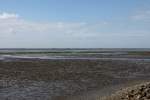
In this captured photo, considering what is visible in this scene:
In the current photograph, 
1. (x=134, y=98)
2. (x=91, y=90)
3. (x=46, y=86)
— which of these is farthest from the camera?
(x=46, y=86)

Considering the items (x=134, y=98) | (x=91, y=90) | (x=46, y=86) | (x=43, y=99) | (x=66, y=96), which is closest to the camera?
(x=134, y=98)

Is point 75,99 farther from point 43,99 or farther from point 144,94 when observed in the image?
point 144,94

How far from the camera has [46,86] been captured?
1708cm

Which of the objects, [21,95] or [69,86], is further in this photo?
[69,86]

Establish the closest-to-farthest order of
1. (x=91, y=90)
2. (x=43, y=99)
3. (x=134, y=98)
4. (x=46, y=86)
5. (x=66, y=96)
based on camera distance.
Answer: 1. (x=134, y=98)
2. (x=43, y=99)
3. (x=66, y=96)
4. (x=91, y=90)
5. (x=46, y=86)

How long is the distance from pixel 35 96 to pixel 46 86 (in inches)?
130

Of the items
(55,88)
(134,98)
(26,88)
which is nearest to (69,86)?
(55,88)

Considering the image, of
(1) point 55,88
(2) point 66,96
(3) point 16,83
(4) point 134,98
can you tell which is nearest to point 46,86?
(1) point 55,88

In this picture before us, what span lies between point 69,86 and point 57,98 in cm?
353

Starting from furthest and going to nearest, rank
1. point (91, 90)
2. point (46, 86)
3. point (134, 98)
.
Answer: point (46, 86) < point (91, 90) < point (134, 98)

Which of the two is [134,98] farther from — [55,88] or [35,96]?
[55,88]

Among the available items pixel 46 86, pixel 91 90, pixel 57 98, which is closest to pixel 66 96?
pixel 57 98

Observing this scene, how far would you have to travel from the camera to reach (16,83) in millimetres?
18078

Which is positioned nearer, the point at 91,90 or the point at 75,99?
the point at 75,99
